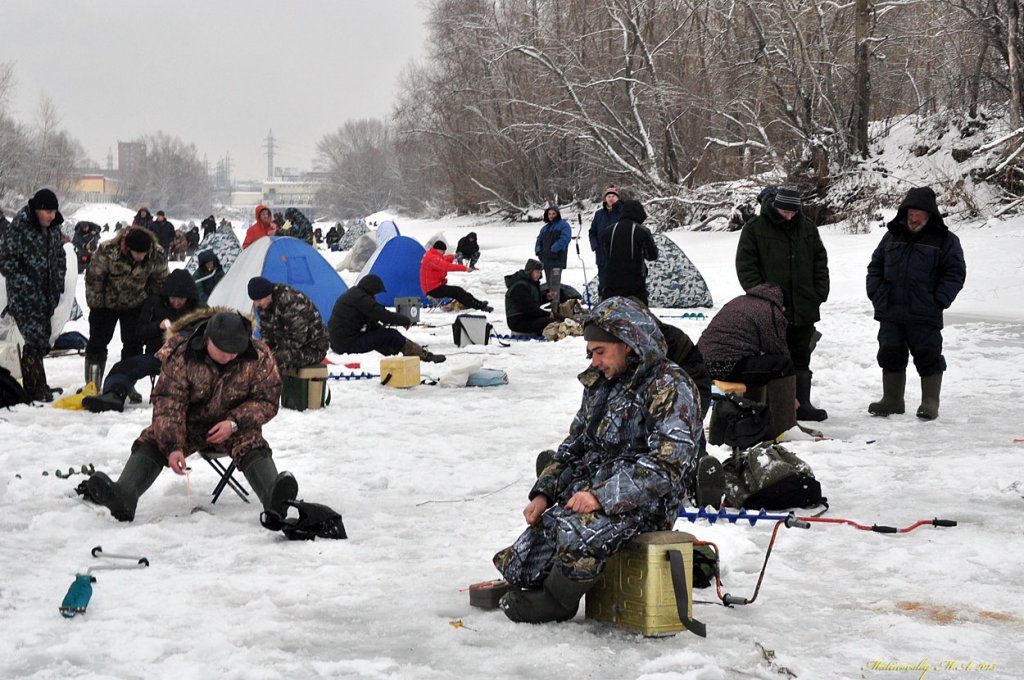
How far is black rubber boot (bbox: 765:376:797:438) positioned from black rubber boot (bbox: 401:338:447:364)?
194 inches

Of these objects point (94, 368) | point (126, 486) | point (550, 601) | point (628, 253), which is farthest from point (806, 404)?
point (94, 368)

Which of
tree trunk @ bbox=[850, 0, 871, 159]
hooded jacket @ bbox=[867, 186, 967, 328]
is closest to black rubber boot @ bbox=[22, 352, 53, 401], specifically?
hooded jacket @ bbox=[867, 186, 967, 328]

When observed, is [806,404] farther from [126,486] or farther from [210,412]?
[126,486]

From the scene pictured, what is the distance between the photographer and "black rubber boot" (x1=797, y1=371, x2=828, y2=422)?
8.48 m

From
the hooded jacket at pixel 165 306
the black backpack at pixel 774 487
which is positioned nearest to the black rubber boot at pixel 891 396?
the black backpack at pixel 774 487

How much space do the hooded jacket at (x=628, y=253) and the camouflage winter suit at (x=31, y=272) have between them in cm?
558

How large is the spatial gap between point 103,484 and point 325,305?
8410 millimetres

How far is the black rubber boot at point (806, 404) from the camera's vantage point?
334 inches

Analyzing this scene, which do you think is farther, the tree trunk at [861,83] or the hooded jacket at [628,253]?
the tree trunk at [861,83]

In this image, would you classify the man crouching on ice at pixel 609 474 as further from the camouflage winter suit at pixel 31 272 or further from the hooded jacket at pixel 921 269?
the camouflage winter suit at pixel 31 272

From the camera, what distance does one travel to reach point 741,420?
729cm

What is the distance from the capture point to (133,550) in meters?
5.27

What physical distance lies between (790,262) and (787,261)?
0.07 ft

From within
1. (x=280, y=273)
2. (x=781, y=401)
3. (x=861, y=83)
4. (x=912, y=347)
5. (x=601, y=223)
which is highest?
(x=861, y=83)
